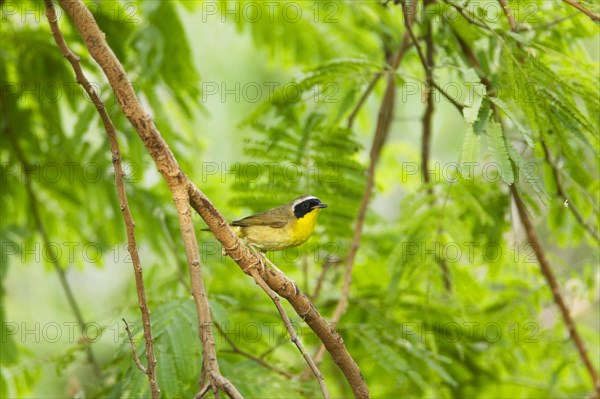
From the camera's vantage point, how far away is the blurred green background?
4180 mm

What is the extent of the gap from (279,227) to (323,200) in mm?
628

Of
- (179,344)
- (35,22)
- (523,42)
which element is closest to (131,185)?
(35,22)

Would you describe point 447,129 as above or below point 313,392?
above

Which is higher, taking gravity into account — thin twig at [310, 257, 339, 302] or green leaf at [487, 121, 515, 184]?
green leaf at [487, 121, 515, 184]

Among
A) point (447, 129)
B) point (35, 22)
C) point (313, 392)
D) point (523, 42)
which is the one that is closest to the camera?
point (523, 42)

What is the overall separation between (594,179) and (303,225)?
188 centimetres

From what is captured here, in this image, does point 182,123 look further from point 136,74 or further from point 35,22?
point 35,22

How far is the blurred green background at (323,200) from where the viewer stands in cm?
418

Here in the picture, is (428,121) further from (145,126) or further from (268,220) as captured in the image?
(145,126)

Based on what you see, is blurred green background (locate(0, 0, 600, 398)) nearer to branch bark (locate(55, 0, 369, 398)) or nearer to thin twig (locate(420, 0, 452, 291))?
thin twig (locate(420, 0, 452, 291))

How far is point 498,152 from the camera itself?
Result: 121 inches

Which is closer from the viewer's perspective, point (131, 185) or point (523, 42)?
point (523, 42)

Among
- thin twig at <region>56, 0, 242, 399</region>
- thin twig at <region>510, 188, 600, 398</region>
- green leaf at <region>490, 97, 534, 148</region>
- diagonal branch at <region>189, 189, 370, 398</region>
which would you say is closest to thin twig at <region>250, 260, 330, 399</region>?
diagonal branch at <region>189, 189, 370, 398</region>

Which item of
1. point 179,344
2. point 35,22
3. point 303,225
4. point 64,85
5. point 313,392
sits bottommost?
point 313,392
